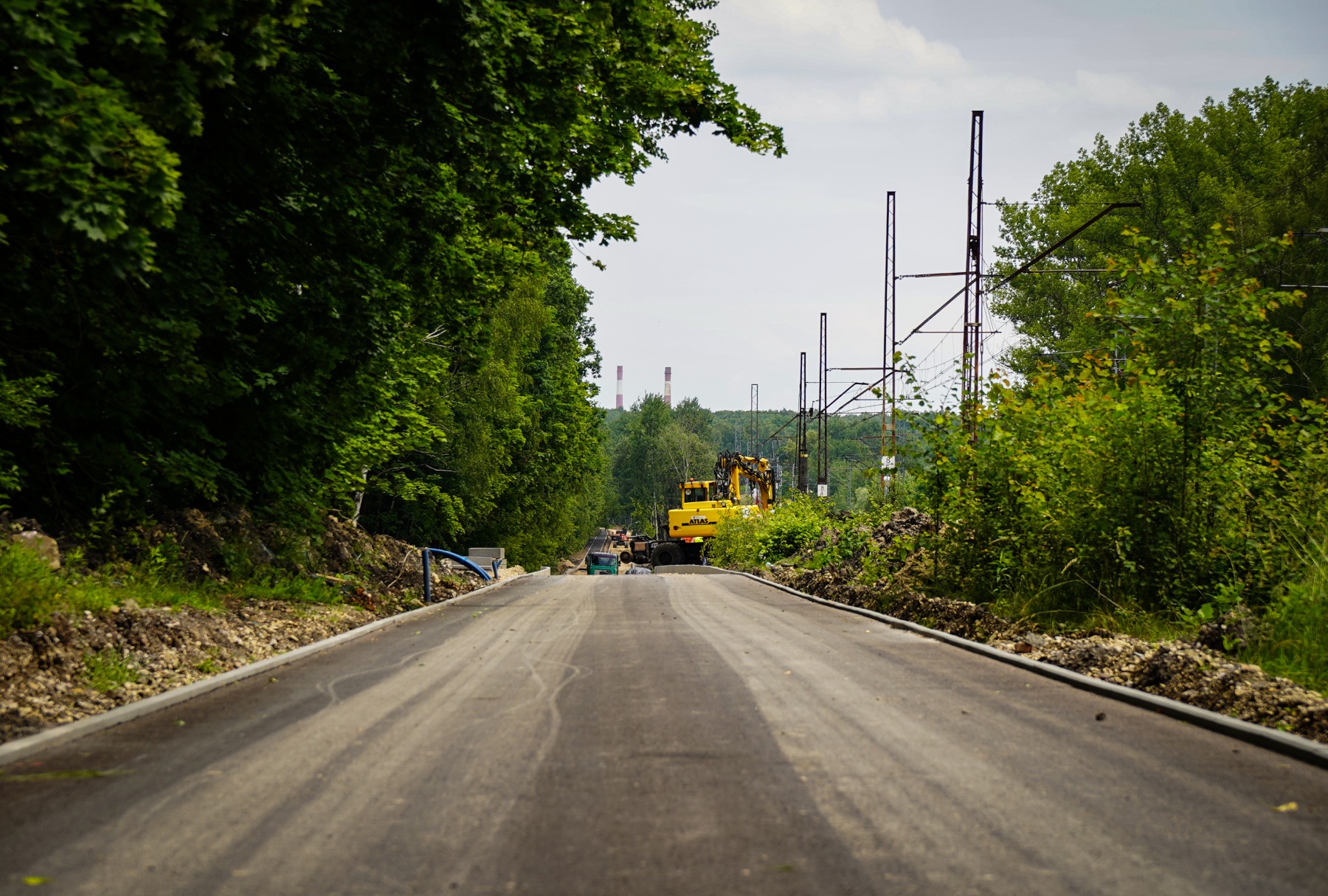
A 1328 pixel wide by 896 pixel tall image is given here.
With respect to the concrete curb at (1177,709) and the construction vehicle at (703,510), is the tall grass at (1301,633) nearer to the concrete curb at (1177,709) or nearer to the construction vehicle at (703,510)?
the concrete curb at (1177,709)

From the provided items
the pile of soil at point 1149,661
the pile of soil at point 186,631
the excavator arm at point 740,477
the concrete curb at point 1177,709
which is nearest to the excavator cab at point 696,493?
the excavator arm at point 740,477

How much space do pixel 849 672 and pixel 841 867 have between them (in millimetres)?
5328

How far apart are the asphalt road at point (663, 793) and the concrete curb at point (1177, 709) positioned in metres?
0.13

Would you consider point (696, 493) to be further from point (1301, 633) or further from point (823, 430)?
point (1301, 633)

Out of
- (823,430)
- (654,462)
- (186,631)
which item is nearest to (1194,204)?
(823,430)

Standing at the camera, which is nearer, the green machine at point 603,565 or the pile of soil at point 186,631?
the pile of soil at point 186,631

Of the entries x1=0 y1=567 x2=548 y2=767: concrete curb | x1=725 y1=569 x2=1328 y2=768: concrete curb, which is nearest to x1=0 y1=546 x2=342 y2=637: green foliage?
x1=0 y1=567 x2=548 y2=767: concrete curb

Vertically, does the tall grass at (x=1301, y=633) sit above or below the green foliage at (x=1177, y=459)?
below

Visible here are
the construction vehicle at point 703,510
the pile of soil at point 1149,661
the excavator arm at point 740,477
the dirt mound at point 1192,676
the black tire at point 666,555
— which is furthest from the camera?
the black tire at point 666,555

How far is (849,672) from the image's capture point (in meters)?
9.38

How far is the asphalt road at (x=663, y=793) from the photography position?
4.13m

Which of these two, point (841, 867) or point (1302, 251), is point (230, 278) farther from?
point (1302, 251)

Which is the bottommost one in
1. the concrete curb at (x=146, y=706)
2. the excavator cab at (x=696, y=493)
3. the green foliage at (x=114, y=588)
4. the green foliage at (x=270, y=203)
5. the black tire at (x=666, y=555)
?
the black tire at (x=666, y=555)

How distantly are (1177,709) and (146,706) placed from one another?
716 cm
